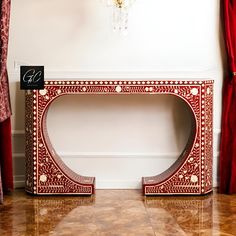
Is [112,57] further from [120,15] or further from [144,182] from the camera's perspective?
[144,182]

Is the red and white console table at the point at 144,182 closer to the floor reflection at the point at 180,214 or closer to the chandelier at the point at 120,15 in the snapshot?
the floor reflection at the point at 180,214

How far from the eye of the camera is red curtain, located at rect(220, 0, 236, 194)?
12.8 ft

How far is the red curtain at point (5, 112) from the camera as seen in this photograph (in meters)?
3.56

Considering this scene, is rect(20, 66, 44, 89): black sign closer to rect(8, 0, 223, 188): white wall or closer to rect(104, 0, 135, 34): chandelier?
rect(8, 0, 223, 188): white wall

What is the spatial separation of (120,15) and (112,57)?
333mm

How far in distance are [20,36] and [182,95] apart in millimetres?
1361

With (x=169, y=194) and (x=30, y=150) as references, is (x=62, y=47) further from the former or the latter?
(x=169, y=194)

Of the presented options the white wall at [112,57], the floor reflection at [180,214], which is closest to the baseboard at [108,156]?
the white wall at [112,57]

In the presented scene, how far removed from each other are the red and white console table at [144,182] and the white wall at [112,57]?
0.81ft

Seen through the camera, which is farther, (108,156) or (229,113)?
(108,156)

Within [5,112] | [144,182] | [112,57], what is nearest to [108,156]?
[144,182]

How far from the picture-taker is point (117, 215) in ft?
11.0

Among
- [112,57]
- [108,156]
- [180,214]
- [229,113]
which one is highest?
[112,57]

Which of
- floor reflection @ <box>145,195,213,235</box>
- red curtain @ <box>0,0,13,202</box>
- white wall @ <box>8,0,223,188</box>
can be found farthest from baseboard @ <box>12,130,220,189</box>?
floor reflection @ <box>145,195,213,235</box>
